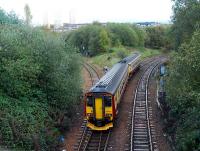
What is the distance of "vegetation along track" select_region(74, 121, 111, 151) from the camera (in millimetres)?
19016

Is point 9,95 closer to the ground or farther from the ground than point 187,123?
farther from the ground

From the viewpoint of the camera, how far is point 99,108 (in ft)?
67.5

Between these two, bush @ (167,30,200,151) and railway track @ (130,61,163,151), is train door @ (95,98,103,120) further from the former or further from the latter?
bush @ (167,30,200,151)

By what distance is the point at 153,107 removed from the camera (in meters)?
26.7

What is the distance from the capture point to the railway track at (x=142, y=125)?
1905 cm

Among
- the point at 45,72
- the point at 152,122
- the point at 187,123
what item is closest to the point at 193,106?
the point at 187,123

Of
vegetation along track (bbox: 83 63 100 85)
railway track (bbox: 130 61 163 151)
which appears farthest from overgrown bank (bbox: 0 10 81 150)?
vegetation along track (bbox: 83 63 100 85)

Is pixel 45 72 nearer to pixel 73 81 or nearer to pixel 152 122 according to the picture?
pixel 73 81

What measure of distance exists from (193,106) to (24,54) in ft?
33.7

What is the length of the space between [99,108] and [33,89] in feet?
13.9

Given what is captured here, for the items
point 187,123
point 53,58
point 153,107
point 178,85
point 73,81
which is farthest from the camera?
point 153,107

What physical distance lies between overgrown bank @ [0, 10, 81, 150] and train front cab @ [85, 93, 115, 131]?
90.5 inches

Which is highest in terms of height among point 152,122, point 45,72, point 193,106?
point 45,72

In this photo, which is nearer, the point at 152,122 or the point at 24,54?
the point at 24,54
